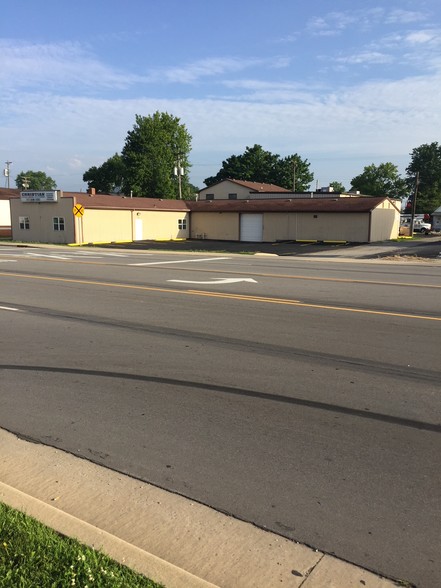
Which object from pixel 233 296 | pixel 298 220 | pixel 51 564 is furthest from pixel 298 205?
pixel 51 564

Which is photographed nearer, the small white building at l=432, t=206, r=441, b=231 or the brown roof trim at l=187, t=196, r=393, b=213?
the brown roof trim at l=187, t=196, r=393, b=213

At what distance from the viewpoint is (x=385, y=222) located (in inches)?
1714

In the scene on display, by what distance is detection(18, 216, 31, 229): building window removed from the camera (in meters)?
41.5

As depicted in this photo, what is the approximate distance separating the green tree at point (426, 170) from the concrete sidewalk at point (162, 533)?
11750 centimetres

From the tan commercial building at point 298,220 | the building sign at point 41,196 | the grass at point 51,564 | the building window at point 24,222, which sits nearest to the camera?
the grass at point 51,564

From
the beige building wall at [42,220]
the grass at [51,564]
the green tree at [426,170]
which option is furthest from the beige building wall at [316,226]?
the green tree at [426,170]

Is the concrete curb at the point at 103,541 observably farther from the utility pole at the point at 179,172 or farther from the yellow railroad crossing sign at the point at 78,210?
the utility pole at the point at 179,172

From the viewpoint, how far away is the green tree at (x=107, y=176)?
315 feet

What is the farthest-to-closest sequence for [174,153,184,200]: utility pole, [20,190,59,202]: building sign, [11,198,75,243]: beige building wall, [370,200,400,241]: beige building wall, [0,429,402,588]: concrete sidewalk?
[174,153,184,200]: utility pole
[370,200,400,241]: beige building wall
[20,190,59,202]: building sign
[11,198,75,243]: beige building wall
[0,429,402,588]: concrete sidewalk

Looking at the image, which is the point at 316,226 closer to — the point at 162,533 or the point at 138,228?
the point at 138,228

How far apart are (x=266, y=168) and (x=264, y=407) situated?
90.4 meters

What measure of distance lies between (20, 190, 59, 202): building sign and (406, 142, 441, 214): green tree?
91.5 m

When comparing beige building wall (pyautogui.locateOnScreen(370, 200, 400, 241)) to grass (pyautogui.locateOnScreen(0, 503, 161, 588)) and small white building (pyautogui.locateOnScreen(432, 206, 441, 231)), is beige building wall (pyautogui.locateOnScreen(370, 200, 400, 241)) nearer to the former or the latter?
small white building (pyautogui.locateOnScreen(432, 206, 441, 231))

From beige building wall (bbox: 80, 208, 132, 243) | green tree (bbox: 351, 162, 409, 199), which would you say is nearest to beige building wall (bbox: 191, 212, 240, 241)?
beige building wall (bbox: 80, 208, 132, 243)
